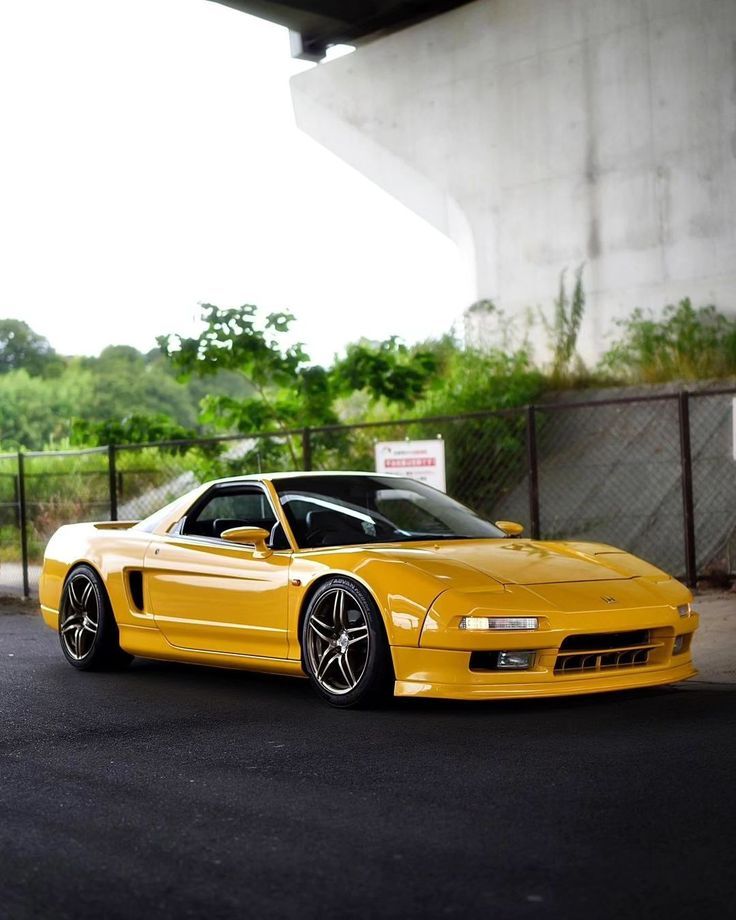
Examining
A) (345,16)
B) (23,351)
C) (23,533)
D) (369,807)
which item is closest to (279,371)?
→ (23,533)

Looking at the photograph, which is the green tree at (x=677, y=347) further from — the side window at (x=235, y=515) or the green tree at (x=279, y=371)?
the side window at (x=235, y=515)

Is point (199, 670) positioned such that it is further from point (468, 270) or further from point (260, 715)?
point (468, 270)

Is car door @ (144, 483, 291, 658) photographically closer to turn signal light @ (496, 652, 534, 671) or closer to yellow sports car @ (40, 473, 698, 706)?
yellow sports car @ (40, 473, 698, 706)

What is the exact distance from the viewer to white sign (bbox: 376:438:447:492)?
12.8 m

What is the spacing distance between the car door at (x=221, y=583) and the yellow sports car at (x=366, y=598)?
0.03ft

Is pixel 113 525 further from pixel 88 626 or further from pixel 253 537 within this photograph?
pixel 253 537

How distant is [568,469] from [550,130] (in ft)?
19.8

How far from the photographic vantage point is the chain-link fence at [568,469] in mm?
16609

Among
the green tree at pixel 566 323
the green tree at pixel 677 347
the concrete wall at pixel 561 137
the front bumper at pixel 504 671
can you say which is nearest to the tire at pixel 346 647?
the front bumper at pixel 504 671

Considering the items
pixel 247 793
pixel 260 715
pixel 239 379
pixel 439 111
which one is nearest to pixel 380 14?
pixel 439 111

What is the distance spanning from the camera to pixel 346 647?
7094 millimetres

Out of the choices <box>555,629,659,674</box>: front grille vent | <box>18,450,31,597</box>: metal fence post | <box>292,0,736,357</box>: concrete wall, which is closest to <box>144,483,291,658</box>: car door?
<box>555,629,659,674</box>: front grille vent

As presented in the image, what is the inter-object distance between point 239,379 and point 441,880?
88.9 meters

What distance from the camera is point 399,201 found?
78.8 ft
